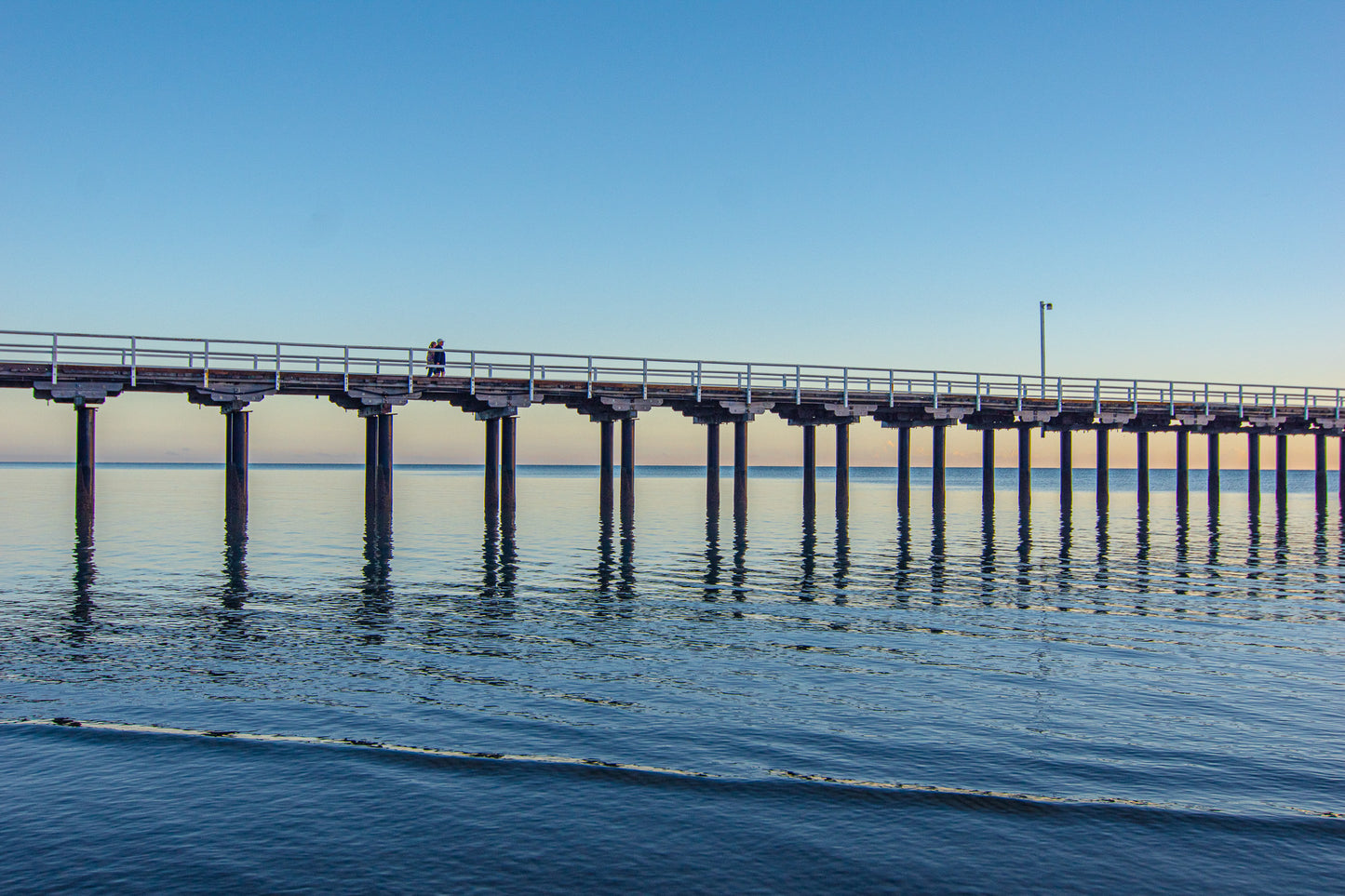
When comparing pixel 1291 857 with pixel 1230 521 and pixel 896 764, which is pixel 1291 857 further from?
pixel 1230 521

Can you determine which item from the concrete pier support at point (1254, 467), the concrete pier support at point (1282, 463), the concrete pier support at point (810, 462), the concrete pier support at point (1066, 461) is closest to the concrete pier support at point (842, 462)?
the concrete pier support at point (810, 462)

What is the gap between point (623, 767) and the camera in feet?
24.0

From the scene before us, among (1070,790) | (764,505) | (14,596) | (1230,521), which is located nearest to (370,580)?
(14,596)

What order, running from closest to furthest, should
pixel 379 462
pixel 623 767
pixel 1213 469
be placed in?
1. pixel 623 767
2. pixel 379 462
3. pixel 1213 469

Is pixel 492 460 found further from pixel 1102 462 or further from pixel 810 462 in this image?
pixel 1102 462

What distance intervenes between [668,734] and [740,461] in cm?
3115

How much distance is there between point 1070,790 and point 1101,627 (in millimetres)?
7157

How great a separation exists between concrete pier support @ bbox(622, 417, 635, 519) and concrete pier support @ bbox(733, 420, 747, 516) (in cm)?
405

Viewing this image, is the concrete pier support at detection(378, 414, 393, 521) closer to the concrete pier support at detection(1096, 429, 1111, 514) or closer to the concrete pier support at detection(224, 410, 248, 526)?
the concrete pier support at detection(224, 410, 248, 526)

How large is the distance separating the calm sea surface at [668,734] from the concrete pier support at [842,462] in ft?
72.4

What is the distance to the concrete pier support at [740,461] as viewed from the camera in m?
37.4

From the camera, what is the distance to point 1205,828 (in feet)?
20.6

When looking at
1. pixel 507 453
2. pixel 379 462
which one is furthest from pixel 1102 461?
pixel 379 462

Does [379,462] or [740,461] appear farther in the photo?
[740,461]
